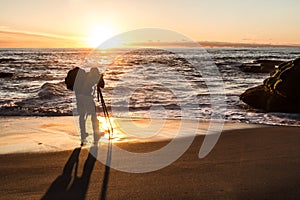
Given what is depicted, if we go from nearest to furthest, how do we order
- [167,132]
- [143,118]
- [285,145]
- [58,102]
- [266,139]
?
[285,145] < [266,139] < [167,132] < [143,118] < [58,102]

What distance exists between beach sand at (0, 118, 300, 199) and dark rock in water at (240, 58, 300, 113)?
18.8ft

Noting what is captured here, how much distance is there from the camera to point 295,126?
373 inches

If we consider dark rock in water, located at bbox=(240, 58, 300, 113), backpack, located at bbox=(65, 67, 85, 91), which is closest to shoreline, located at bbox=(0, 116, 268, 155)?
backpack, located at bbox=(65, 67, 85, 91)

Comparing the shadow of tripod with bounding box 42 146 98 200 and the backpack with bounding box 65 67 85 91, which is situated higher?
the backpack with bounding box 65 67 85 91

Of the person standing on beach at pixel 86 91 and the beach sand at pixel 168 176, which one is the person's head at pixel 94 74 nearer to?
the person standing on beach at pixel 86 91

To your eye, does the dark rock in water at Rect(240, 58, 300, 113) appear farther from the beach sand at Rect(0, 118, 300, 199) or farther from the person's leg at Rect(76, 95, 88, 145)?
the person's leg at Rect(76, 95, 88, 145)

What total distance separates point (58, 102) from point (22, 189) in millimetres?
11113

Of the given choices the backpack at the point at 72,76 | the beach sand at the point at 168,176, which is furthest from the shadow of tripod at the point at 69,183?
the backpack at the point at 72,76

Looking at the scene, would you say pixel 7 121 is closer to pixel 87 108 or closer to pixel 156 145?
pixel 87 108

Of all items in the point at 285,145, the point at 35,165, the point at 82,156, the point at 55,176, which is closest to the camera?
the point at 55,176

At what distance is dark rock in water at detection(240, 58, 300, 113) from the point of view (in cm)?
1201

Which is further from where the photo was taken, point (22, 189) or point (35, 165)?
point (35, 165)

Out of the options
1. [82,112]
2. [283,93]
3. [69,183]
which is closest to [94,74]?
[82,112]

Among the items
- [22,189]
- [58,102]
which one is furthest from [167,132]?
[58,102]
